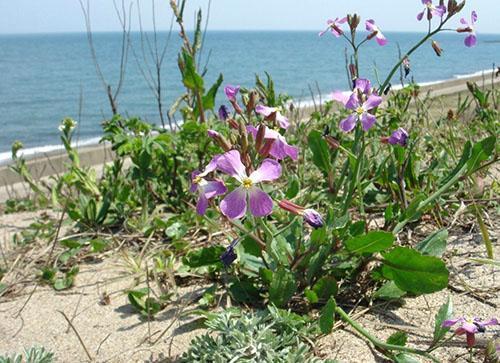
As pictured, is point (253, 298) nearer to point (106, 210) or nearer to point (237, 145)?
point (237, 145)

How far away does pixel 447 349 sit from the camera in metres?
1.53

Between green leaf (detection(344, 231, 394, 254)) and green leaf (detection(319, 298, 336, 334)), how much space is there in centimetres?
20

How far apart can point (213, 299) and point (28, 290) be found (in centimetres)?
88

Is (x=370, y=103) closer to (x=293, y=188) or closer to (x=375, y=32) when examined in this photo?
A: (x=375, y=32)

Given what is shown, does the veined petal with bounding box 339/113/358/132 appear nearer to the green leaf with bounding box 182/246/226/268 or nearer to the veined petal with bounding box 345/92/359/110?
the veined petal with bounding box 345/92/359/110

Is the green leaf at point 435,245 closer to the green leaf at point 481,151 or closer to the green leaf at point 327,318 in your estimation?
the green leaf at point 481,151

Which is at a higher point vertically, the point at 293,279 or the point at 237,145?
the point at 237,145

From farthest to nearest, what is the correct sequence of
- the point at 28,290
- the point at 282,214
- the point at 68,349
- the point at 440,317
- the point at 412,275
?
1. the point at 28,290
2. the point at 282,214
3. the point at 68,349
4. the point at 412,275
5. the point at 440,317

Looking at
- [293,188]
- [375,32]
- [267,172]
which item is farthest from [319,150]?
[267,172]

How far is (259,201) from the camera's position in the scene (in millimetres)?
1277

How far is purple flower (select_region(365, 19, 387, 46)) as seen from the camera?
1808 mm

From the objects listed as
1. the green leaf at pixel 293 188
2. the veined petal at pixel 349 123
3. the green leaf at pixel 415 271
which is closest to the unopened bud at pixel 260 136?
the veined petal at pixel 349 123

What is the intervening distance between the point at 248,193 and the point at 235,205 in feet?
0.14

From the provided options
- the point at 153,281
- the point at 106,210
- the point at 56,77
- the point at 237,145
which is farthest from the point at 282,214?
the point at 56,77
